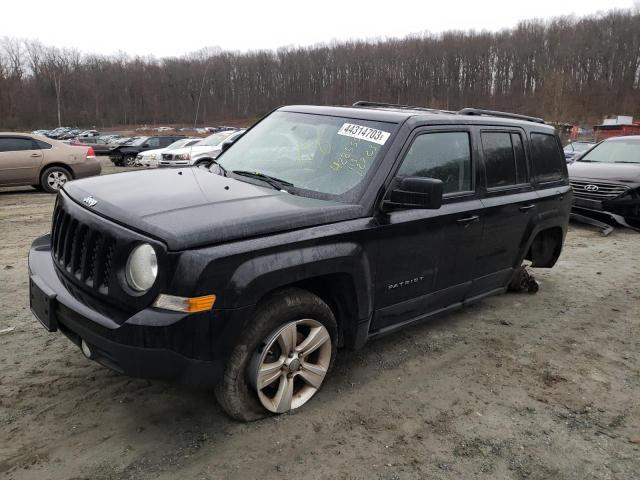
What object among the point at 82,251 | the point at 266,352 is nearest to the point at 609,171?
the point at 266,352

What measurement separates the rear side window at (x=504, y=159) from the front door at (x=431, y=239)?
247 millimetres

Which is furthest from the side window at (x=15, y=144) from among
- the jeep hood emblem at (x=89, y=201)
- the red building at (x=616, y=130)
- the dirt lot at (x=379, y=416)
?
the red building at (x=616, y=130)

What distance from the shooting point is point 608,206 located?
9555 millimetres

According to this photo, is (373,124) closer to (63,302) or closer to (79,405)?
(63,302)

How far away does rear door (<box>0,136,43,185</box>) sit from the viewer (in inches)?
456

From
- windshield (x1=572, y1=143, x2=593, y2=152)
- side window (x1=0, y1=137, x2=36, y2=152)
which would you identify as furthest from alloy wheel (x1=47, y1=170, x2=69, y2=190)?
windshield (x1=572, y1=143, x2=593, y2=152)

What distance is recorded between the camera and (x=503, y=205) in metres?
4.30

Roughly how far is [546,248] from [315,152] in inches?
121

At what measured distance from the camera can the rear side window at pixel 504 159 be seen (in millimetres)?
4262

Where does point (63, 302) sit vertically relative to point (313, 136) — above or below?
below

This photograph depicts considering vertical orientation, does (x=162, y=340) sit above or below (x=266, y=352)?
above

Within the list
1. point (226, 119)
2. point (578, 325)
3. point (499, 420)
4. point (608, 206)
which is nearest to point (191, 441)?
point (499, 420)

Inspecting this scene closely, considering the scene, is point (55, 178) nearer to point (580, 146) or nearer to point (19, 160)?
point (19, 160)

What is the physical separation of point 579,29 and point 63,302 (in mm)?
102022
